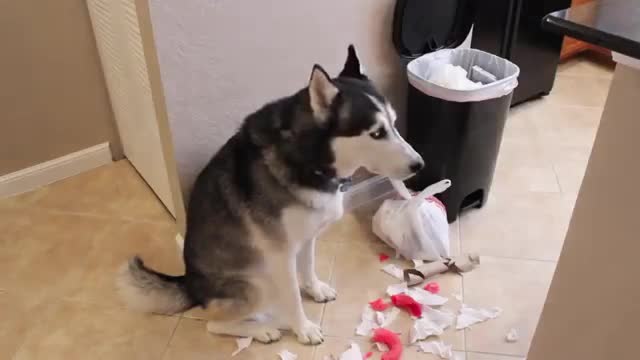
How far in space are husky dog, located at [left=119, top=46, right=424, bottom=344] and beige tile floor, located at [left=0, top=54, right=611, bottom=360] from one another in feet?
0.34

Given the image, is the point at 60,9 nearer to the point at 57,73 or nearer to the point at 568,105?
the point at 57,73

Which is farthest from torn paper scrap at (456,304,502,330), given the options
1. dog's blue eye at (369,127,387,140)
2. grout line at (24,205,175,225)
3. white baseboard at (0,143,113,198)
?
white baseboard at (0,143,113,198)

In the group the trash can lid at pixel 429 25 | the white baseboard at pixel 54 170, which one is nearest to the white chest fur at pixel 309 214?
the trash can lid at pixel 429 25

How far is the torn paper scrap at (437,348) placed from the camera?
1.64 metres

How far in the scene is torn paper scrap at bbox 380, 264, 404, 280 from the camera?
1.92m

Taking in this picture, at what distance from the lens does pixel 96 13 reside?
2055 millimetres

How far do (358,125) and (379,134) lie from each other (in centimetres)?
6

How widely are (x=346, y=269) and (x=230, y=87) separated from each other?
29.1 inches

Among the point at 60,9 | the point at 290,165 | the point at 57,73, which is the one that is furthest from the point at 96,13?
the point at 290,165

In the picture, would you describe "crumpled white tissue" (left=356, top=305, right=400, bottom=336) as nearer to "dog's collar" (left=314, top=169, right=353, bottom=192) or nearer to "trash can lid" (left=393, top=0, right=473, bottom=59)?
"dog's collar" (left=314, top=169, right=353, bottom=192)

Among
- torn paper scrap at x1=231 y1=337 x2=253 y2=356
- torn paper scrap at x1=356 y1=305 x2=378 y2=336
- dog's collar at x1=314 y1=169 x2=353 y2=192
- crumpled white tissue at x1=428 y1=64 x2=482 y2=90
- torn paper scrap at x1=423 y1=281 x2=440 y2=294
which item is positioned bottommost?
torn paper scrap at x1=231 y1=337 x2=253 y2=356

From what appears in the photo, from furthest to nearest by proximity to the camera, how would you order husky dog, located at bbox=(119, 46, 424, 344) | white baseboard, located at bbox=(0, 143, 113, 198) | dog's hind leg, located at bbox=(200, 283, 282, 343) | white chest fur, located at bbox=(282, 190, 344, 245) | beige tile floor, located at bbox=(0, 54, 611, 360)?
white baseboard, located at bbox=(0, 143, 113, 198) → beige tile floor, located at bbox=(0, 54, 611, 360) → dog's hind leg, located at bbox=(200, 283, 282, 343) → white chest fur, located at bbox=(282, 190, 344, 245) → husky dog, located at bbox=(119, 46, 424, 344)

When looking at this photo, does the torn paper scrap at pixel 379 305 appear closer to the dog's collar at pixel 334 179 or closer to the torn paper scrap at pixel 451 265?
the torn paper scrap at pixel 451 265

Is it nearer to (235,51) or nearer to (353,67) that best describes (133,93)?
(235,51)
